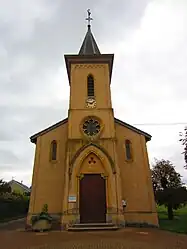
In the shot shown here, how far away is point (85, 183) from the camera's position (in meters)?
16.7

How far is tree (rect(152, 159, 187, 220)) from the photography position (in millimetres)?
22036

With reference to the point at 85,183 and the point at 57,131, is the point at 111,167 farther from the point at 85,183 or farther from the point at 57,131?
the point at 57,131

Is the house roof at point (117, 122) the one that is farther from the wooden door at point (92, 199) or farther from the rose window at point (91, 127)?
the wooden door at point (92, 199)

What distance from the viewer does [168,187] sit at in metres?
23.8

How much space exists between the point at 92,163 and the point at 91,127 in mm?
2875

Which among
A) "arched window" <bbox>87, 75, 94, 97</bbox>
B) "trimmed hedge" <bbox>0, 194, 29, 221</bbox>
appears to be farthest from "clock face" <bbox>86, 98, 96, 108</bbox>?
"trimmed hedge" <bbox>0, 194, 29, 221</bbox>

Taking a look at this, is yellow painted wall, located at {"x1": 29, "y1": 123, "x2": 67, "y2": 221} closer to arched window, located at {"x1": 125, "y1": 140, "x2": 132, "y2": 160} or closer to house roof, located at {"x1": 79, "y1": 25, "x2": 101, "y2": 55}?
arched window, located at {"x1": 125, "y1": 140, "x2": 132, "y2": 160}

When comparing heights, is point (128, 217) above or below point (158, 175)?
below

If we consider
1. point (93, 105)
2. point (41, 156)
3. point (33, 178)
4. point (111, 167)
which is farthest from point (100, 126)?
point (33, 178)

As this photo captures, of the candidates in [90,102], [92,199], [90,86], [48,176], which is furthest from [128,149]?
[48,176]

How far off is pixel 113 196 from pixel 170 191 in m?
9.13

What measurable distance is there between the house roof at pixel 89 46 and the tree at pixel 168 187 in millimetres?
14035

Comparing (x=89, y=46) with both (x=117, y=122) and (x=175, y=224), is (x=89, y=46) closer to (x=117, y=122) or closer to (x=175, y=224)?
(x=117, y=122)

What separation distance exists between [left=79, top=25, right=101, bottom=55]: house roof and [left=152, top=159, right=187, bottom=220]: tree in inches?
553
